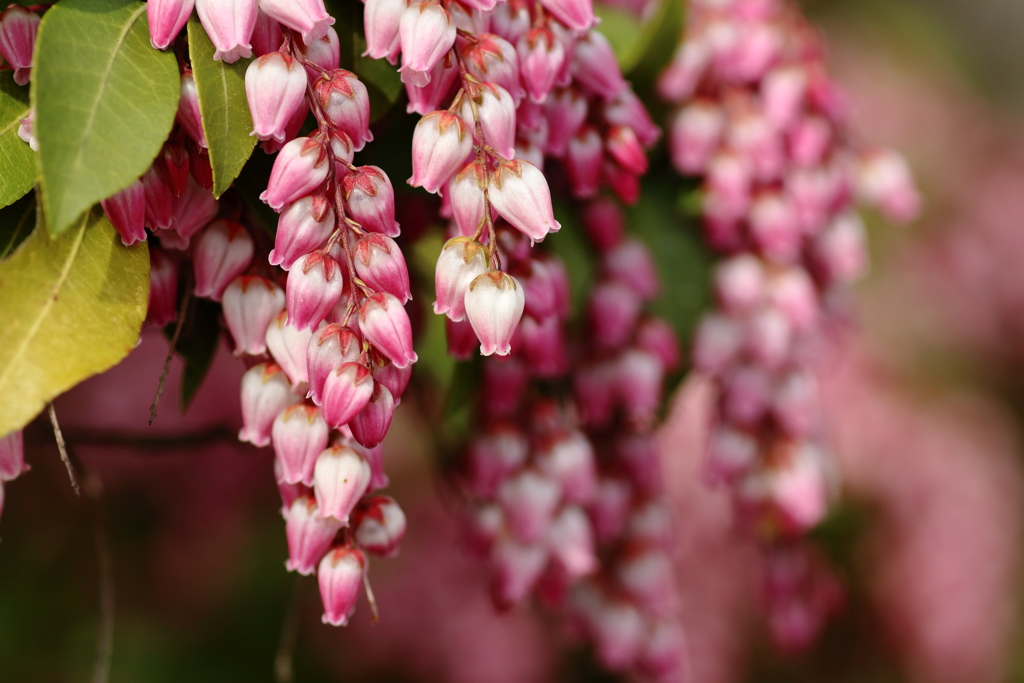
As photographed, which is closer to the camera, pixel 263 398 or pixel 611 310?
pixel 263 398

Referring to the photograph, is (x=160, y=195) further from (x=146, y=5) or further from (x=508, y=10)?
(x=508, y=10)

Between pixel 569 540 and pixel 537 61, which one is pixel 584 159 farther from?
pixel 569 540

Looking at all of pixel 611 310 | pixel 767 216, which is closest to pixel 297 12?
pixel 611 310

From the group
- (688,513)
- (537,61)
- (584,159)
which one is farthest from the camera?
(688,513)

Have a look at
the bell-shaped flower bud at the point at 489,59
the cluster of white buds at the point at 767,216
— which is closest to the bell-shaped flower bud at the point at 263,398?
the bell-shaped flower bud at the point at 489,59

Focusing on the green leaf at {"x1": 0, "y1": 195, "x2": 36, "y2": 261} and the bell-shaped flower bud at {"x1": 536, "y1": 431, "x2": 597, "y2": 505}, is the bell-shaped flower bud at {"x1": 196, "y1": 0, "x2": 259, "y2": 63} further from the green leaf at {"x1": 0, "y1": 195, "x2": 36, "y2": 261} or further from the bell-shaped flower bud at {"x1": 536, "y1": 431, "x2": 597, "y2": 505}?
the bell-shaped flower bud at {"x1": 536, "y1": 431, "x2": 597, "y2": 505}

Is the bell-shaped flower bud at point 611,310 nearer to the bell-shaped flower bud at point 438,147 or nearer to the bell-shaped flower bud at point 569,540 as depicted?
the bell-shaped flower bud at point 569,540

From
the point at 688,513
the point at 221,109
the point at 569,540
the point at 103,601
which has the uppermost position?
the point at 221,109
